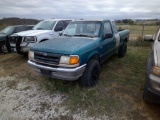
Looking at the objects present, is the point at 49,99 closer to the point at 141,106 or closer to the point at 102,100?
the point at 102,100

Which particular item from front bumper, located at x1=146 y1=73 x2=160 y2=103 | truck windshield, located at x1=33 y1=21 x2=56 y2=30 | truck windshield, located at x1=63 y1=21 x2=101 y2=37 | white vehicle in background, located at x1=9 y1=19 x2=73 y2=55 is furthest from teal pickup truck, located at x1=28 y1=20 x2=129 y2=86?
truck windshield, located at x1=33 y1=21 x2=56 y2=30

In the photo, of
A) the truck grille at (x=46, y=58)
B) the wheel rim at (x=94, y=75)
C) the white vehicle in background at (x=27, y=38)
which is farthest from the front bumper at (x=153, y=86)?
the white vehicle in background at (x=27, y=38)

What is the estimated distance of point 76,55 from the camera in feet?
10.2

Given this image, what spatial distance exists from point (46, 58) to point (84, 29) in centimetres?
167

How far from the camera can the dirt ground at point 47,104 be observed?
9.23 feet

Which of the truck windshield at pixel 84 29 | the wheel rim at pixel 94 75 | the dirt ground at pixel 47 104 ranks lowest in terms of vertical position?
the dirt ground at pixel 47 104

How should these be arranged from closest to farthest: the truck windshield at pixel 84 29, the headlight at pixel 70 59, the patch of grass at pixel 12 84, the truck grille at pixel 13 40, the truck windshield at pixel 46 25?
1. the headlight at pixel 70 59
2. the patch of grass at pixel 12 84
3. the truck windshield at pixel 84 29
4. the truck grille at pixel 13 40
5. the truck windshield at pixel 46 25

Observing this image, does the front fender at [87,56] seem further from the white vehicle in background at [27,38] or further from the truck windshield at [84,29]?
the white vehicle in background at [27,38]

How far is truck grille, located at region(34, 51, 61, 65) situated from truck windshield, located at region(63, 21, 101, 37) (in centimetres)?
136

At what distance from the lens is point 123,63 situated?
5770 millimetres

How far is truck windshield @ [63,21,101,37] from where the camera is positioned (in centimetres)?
424

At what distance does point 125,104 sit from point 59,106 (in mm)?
1430

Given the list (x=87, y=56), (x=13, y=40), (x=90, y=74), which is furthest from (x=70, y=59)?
(x=13, y=40)

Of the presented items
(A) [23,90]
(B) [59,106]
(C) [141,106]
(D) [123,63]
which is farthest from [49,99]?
(D) [123,63]
